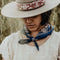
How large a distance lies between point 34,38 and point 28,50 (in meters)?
0.10

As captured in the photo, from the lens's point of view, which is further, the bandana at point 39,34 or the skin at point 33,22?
the bandana at point 39,34

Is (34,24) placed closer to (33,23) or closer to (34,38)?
(33,23)

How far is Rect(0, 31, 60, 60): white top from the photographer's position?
6.54 ft

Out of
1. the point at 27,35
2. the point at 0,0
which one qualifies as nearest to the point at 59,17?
the point at 0,0

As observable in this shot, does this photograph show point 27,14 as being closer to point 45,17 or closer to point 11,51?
point 45,17

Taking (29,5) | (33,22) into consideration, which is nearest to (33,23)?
(33,22)

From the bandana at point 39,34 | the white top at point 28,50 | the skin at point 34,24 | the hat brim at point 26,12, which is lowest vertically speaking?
the white top at point 28,50

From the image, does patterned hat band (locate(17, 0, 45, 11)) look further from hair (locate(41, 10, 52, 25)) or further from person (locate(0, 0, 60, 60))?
hair (locate(41, 10, 52, 25))

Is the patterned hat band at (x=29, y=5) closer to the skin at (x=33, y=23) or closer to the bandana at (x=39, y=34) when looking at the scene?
→ the skin at (x=33, y=23)

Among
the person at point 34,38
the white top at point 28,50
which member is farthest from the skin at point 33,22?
the white top at point 28,50

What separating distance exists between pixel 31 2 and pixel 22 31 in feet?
0.88

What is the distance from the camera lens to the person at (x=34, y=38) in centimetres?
193

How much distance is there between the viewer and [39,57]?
6.55 ft

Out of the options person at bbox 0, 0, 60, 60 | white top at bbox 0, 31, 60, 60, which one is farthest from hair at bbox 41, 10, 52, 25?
white top at bbox 0, 31, 60, 60
